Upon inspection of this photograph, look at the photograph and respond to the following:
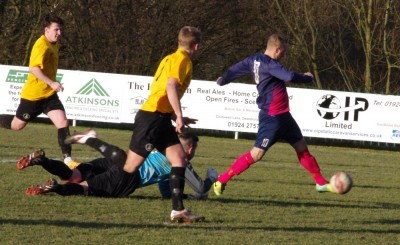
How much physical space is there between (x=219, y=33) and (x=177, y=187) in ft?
78.2

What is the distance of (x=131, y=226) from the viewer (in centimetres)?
742

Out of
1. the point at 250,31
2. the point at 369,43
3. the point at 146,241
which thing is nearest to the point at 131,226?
the point at 146,241

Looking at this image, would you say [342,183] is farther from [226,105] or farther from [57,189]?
[226,105]

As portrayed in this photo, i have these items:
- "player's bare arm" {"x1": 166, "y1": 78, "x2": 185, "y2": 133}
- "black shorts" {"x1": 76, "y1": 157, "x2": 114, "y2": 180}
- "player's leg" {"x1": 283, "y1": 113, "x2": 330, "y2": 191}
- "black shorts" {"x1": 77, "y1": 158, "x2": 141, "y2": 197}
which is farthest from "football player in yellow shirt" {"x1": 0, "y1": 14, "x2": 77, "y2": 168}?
"player's bare arm" {"x1": 166, "y1": 78, "x2": 185, "y2": 133}

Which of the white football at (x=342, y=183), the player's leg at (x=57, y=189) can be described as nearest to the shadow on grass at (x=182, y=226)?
the white football at (x=342, y=183)

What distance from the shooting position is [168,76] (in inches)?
305

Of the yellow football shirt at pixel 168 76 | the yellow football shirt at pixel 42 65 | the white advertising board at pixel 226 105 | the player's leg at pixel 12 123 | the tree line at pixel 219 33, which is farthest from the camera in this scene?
the tree line at pixel 219 33

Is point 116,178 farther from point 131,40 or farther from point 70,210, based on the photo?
point 131,40

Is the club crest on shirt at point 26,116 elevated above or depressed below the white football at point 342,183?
above

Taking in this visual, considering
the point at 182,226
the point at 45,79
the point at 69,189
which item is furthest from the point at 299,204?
the point at 45,79

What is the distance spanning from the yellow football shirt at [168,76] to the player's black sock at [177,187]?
0.51 m

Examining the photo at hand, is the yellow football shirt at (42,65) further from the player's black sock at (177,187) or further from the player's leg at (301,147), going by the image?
the player's black sock at (177,187)

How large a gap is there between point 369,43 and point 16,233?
79.0 ft

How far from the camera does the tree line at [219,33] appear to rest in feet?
98.3
